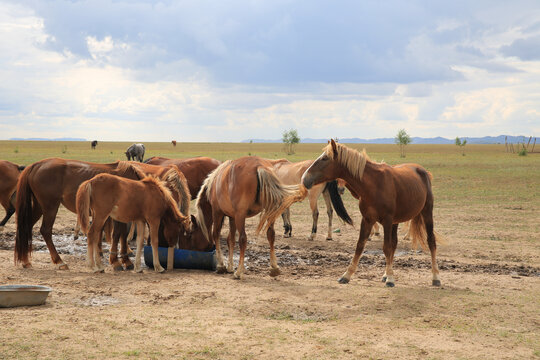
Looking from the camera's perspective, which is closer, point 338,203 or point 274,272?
point 274,272

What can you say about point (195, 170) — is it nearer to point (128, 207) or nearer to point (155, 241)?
point (155, 241)

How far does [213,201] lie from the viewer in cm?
910

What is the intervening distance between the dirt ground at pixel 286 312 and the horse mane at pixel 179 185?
4.58 ft

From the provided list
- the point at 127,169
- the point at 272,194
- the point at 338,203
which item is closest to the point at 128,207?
the point at 127,169

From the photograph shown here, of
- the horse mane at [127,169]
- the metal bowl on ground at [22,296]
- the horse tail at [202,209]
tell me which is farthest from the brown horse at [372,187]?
the metal bowl on ground at [22,296]

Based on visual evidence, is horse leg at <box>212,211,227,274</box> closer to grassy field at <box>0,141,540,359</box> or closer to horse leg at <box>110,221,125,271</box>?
grassy field at <box>0,141,540,359</box>

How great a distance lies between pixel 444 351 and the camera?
5.48 meters

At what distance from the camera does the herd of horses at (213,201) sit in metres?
8.12

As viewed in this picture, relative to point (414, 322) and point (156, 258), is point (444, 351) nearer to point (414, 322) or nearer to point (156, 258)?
point (414, 322)

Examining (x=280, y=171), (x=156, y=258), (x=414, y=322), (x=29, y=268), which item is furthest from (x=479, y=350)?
(x=280, y=171)

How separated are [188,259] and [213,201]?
1.16 m

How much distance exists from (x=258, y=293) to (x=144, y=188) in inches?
111

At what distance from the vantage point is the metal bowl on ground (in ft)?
21.8

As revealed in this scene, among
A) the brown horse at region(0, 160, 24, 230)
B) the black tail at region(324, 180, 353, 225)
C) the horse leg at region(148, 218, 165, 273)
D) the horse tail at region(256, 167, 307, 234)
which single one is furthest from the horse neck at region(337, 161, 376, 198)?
the brown horse at region(0, 160, 24, 230)
